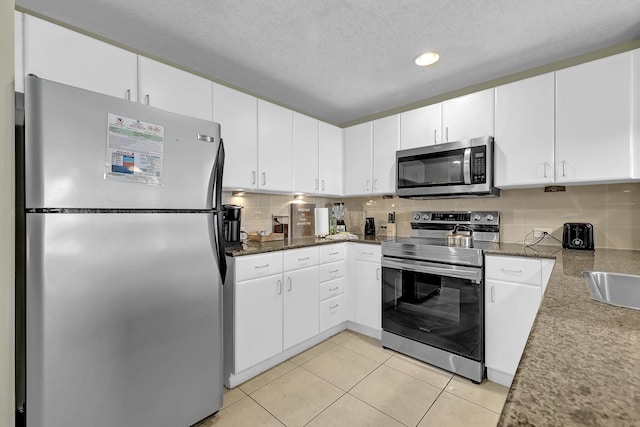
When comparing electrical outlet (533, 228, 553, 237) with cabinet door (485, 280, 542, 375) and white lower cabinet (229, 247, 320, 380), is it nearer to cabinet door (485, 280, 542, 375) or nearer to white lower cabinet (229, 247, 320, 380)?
cabinet door (485, 280, 542, 375)

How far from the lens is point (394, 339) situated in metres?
2.43

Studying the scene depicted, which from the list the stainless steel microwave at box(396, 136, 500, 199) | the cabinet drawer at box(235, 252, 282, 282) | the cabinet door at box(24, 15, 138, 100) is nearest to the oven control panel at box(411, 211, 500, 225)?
the stainless steel microwave at box(396, 136, 500, 199)

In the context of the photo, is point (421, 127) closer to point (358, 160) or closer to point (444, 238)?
Answer: point (358, 160)

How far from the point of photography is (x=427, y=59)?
2.08m

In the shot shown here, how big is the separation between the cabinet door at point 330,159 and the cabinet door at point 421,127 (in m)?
0.74

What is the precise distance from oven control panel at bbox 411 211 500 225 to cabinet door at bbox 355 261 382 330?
678mm

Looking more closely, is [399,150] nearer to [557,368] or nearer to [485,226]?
[485,226]

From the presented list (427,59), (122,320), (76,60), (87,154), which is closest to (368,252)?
(427,59)

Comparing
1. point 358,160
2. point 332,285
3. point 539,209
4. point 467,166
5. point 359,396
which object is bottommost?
point 359,396

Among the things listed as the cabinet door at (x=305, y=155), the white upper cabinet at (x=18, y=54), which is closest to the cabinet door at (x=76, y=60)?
the white upper cabinet at (x=18, y=54)

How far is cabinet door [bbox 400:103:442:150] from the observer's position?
8.19 ft

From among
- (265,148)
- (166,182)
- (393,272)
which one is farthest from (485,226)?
(166,182)

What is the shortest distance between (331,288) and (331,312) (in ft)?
0.73

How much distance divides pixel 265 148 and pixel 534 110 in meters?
2.06
